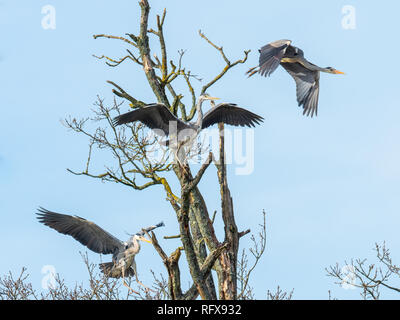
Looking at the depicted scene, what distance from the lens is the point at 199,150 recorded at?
12938 mm

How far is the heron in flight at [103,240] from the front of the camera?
11.5 m

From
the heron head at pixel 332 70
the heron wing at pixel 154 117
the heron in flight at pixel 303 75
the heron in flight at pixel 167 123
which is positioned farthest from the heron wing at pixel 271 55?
the heron head at pixel 332 70

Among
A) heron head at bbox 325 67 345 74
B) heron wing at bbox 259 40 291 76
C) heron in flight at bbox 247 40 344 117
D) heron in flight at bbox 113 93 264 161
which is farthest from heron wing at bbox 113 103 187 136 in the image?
heron head at bbox 325 67 345 74

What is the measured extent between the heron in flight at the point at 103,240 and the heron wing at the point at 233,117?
2.15m

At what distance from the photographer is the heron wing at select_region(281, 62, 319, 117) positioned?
45.5 feet

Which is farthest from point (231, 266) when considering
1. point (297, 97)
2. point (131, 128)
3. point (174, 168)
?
point (297, 97)

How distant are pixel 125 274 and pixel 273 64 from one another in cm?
422

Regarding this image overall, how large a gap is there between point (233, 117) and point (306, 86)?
6.47 ft

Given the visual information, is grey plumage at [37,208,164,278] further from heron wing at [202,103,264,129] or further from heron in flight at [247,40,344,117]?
heron in flight at [247,40,344,117]

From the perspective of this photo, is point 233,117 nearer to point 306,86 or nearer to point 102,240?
point 306,86

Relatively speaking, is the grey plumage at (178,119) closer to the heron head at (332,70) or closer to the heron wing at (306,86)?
the heron wing at (306,86)

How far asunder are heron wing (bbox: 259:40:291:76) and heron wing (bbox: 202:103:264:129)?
1.06m

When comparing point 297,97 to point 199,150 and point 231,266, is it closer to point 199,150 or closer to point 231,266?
point 199,150

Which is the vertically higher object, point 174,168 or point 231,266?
point 174,168
